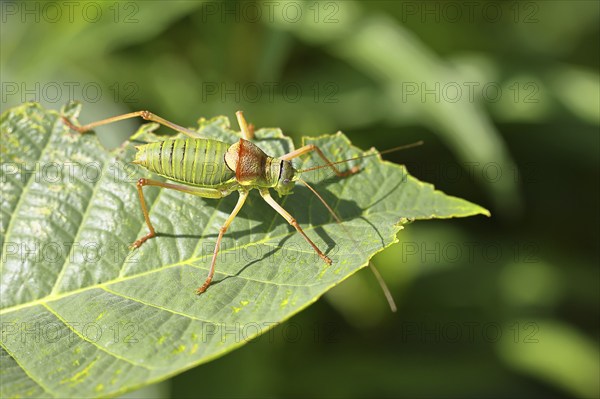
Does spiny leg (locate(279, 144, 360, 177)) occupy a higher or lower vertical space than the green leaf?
higher

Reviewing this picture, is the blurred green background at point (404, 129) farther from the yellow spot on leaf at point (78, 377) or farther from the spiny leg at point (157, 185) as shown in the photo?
the yellow spot on leaf at point (78, 377)

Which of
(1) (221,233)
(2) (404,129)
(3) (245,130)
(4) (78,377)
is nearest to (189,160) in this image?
(3) (245,130)

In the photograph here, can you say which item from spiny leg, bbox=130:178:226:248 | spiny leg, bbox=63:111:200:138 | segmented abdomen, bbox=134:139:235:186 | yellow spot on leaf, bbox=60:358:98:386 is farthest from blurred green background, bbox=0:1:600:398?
yellow spot on leaf, bbox=60:358:98:386

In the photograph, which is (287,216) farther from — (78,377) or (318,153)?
(78,377)

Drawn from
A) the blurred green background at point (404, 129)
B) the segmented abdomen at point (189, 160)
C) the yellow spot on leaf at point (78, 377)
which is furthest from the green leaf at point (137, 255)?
the blurred green background at point (404, 129)

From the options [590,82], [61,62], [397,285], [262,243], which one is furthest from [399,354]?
[61,62]

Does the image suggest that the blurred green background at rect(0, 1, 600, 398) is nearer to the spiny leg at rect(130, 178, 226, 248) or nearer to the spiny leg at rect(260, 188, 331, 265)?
the spiny leg at rect(130, 178, 226, 248)
